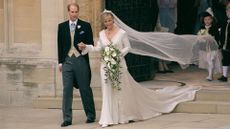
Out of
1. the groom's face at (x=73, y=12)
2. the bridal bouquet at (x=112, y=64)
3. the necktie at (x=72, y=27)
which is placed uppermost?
the groom's face at (x=73, y=12)

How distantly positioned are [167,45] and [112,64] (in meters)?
2.20

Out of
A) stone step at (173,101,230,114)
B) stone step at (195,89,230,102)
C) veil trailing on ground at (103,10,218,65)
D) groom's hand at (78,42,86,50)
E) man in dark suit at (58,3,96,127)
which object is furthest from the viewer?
veil trailing on ground at (103,10,218,65)

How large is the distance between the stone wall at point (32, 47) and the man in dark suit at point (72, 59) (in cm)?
195

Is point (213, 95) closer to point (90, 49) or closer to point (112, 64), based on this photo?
Answer: point (112, 64)

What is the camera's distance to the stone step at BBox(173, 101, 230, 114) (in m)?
16.5

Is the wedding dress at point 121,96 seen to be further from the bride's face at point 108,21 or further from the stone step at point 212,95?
the stone step at point 212,95

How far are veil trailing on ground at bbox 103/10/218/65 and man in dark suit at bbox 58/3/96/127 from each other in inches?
48.2

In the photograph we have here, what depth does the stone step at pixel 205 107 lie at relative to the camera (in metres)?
16.5

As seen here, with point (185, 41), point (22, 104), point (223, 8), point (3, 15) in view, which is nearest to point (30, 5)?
point (3, 15)

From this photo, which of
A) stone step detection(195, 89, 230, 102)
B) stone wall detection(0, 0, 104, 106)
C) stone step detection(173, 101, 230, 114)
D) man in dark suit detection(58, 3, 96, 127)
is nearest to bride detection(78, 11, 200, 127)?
man in dark suit detection(58, 3, 96, 127)

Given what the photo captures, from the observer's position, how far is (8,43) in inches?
728

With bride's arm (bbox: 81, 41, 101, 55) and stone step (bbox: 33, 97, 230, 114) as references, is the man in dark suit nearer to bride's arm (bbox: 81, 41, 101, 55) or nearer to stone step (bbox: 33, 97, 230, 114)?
bride's arm (bbox: 81, 41, 101, 55)

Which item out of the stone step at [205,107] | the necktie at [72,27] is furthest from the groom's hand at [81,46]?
the stone step at [205,107]

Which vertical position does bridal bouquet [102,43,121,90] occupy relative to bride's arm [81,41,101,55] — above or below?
below
